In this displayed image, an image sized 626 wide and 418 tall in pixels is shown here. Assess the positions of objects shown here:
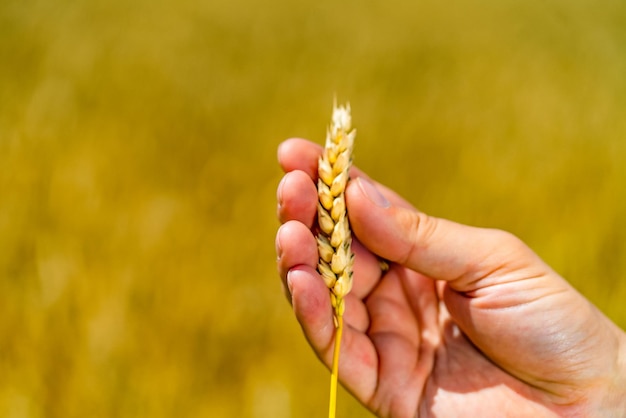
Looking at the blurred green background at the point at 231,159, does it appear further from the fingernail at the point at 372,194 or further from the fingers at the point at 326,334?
the fingernail at the point at 372,194

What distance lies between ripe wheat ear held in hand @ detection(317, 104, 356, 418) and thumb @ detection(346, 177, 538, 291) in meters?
0.04

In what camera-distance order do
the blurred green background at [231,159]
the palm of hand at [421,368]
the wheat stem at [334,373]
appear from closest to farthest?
the wheat stem at [334,373], the palm of hand at [421,368], the blurred green background at [231,159]

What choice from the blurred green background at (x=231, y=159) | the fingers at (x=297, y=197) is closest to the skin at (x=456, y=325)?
the fingers at (x=297, y=197)

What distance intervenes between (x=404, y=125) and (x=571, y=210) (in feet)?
1.48

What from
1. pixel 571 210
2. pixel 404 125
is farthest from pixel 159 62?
pixel 571 210

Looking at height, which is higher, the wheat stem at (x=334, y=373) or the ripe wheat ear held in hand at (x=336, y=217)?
the ripe wheat ear held in hand at (x=336, y=217)

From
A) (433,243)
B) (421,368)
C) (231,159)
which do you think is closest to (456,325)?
(421,368)

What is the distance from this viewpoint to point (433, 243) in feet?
2.55

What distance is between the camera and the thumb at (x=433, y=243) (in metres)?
0.75

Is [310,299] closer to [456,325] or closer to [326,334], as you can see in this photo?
[326,334]

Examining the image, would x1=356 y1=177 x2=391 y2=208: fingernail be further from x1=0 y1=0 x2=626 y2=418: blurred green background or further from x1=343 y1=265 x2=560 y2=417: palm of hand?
x1=0 y1=0 x2=626 y2=418: blurred green background

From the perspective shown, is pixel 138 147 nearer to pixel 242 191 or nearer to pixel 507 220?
pixel 242 191

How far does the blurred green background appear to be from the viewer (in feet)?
3.92

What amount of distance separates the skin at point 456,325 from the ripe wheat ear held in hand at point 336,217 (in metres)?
0.02
